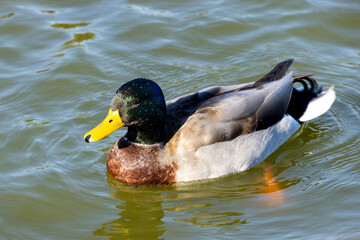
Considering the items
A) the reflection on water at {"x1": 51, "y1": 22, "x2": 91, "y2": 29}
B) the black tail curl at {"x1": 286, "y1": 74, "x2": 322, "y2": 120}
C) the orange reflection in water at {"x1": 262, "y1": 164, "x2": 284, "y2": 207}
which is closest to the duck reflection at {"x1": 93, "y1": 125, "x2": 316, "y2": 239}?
the orange reflection in water at {"x1": 262, "y1": 164, "x2": 284, "y2": 207}

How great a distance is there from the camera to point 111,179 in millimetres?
7250

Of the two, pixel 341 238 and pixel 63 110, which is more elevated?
pixel 63 110

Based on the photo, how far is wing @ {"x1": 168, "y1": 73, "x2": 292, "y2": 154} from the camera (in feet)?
22.9

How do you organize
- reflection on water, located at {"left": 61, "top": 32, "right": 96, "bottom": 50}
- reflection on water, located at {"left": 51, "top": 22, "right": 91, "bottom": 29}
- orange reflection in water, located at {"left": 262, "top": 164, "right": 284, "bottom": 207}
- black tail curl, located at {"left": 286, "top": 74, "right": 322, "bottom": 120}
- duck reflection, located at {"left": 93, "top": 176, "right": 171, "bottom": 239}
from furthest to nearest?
reflection on water, located at {"left": 51, "top": 22, "right": 91, "bottom": 29}, reflection on water, located at {"left": 61, "top": 32, "right": 96, "bottom": 50}, black tail curl, located at {"left": 286, "top": 74, "right": 322, "bottom": 120}, orange reflection in water, located at {"left": 262, "top": 164, "right": 284, "bottom": 207}, duck reflection, located at {"left": 93, "top": 176, "right": 171, "bottom": 239}

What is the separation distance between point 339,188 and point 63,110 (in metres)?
4.14

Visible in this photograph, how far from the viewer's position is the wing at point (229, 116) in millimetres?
6965

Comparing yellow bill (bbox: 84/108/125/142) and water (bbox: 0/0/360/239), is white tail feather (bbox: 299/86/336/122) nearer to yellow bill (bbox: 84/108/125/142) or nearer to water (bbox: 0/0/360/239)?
water (bbox: 0/0/360/239)

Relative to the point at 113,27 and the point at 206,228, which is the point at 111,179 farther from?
the point at 113,27

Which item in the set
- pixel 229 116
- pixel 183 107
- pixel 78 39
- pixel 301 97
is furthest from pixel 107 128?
pixel 78 39

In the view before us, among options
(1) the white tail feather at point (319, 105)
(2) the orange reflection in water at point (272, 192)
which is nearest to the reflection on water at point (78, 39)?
(1) the white tail feather at point (319, 105)

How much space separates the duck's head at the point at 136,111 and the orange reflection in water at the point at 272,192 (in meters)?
1.47

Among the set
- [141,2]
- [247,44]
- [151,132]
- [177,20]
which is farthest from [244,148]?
[141,2]

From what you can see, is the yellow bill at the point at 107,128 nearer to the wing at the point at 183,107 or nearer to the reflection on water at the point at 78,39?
the wing at the point at 183,107

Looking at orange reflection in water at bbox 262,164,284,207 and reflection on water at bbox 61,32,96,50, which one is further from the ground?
reflection on water at bbox 61,32,96,50
